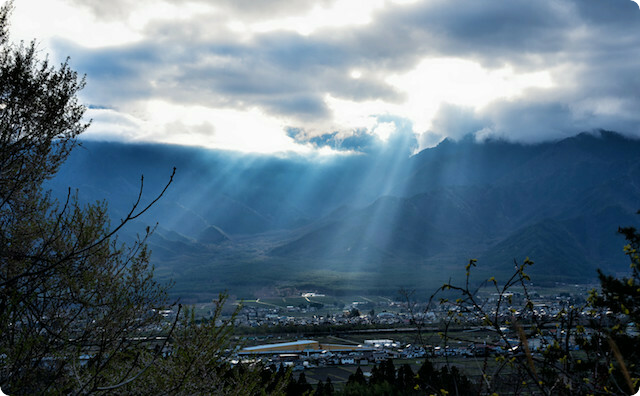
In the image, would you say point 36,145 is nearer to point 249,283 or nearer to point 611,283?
point 611,283

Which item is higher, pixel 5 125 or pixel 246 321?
pixel 5 125

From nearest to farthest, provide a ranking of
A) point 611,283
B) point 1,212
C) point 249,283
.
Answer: point 1,212
point 611,283
point 249,283

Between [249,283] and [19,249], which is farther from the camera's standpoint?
[249,283]

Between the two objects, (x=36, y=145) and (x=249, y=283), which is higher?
(x=36, y=145)

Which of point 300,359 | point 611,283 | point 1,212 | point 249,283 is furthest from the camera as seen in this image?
point 249,283

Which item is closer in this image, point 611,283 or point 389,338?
point 611,283

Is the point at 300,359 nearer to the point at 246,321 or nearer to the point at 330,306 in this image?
the point at 246,321

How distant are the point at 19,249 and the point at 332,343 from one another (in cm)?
7076

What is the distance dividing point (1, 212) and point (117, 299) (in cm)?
301

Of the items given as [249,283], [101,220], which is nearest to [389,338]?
[101,220]

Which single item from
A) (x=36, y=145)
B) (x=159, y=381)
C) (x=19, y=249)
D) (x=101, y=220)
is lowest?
(x=159, y=381)

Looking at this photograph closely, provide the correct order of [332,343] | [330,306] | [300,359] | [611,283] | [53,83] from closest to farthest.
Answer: [53,83]
[611,283]
[300,359]
[332,343]
[330,306]

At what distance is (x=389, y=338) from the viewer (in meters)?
79.9

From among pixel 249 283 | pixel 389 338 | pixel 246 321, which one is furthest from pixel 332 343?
pixel 249 283
